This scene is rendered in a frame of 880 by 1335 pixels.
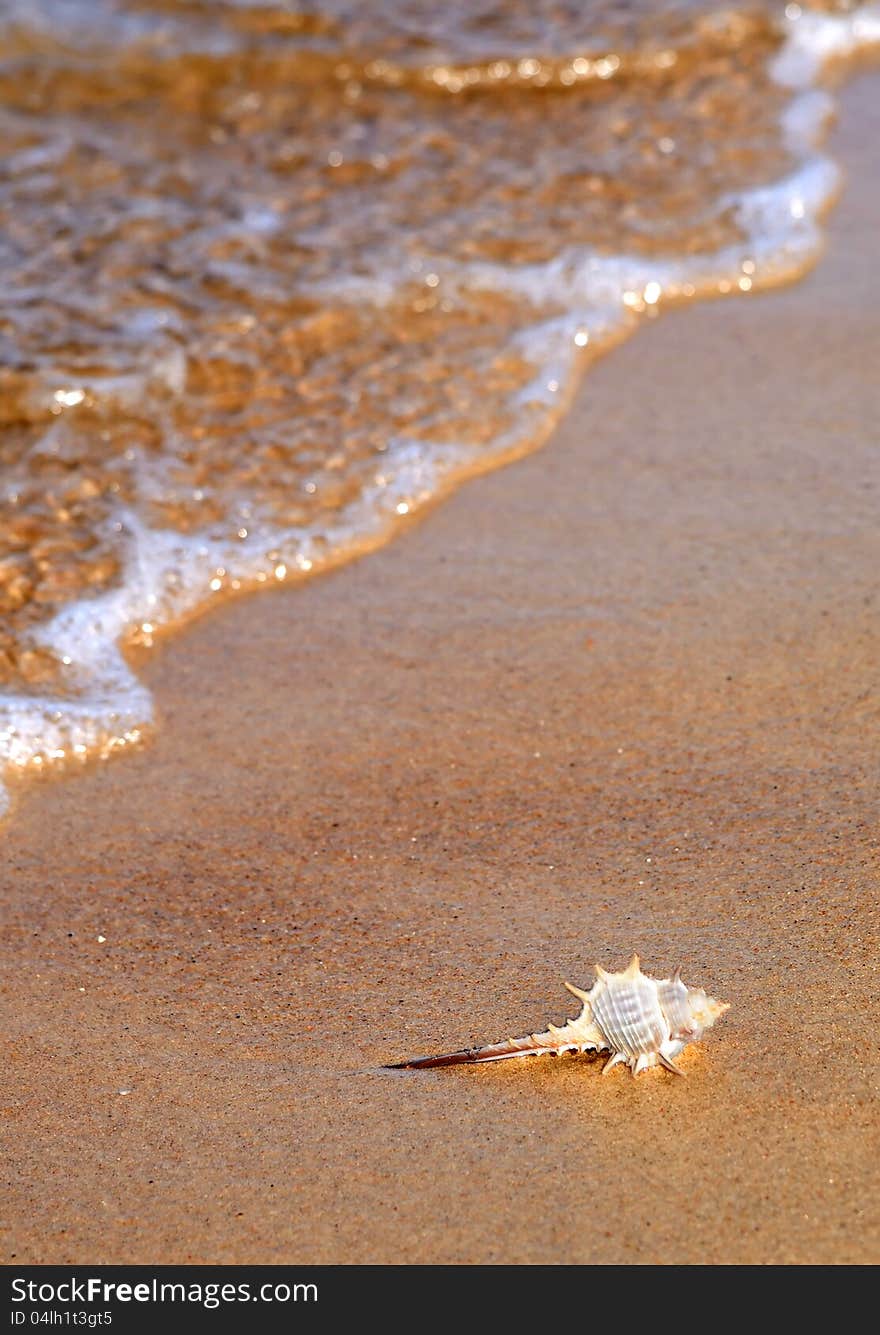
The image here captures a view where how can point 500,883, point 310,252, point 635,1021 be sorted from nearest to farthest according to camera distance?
point 635,1021
point 500,883
point 310,252

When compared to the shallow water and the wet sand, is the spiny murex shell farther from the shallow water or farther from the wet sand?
the shallow water

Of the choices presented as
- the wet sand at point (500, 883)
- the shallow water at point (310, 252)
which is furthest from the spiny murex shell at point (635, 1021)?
the shallow water at point (310, 252)

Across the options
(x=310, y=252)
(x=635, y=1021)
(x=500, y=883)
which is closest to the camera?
(x=635, y=1021)

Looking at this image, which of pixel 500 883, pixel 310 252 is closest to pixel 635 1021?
pixel 500 883

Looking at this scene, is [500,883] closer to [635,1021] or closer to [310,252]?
[635,1021]

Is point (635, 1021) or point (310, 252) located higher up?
point (310, 252)

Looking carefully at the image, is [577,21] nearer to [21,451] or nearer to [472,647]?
[21,451]

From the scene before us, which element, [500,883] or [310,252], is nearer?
[500,883]
